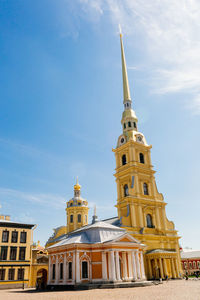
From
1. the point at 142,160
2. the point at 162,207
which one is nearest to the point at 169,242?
the point at 162,207

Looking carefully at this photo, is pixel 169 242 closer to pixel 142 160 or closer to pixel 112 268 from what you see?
pixel 142 160

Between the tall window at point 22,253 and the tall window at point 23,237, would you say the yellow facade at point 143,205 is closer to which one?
the tall window at point 23,237

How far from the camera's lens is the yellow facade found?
130 ft

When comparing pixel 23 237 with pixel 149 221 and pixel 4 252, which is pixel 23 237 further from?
pixel 149 221

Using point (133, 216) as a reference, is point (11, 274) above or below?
below

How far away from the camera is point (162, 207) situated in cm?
4722

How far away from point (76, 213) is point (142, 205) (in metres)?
27.6

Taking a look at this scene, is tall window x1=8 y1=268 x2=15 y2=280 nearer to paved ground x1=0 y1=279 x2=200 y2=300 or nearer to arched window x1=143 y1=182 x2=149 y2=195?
paved ground x1=0 y1=279 x2=200 y2=300

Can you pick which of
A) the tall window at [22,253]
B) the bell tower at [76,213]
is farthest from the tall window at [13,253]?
the bell tower at [76,213]

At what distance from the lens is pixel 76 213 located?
67.1 m

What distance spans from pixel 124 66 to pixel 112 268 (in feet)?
153

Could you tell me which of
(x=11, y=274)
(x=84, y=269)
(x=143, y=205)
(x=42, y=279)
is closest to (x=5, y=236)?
(x=11, y=274)

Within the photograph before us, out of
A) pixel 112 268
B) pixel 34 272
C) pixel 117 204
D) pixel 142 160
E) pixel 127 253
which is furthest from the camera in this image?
pixel 142 160

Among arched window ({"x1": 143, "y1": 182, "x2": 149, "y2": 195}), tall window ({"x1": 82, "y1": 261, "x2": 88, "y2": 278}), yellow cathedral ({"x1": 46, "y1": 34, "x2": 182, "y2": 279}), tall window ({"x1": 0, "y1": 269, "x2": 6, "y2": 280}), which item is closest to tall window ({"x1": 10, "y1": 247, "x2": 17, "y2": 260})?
tall window ({"x1": 0, "y1": 269, "x2": 6, "y2": 280})
